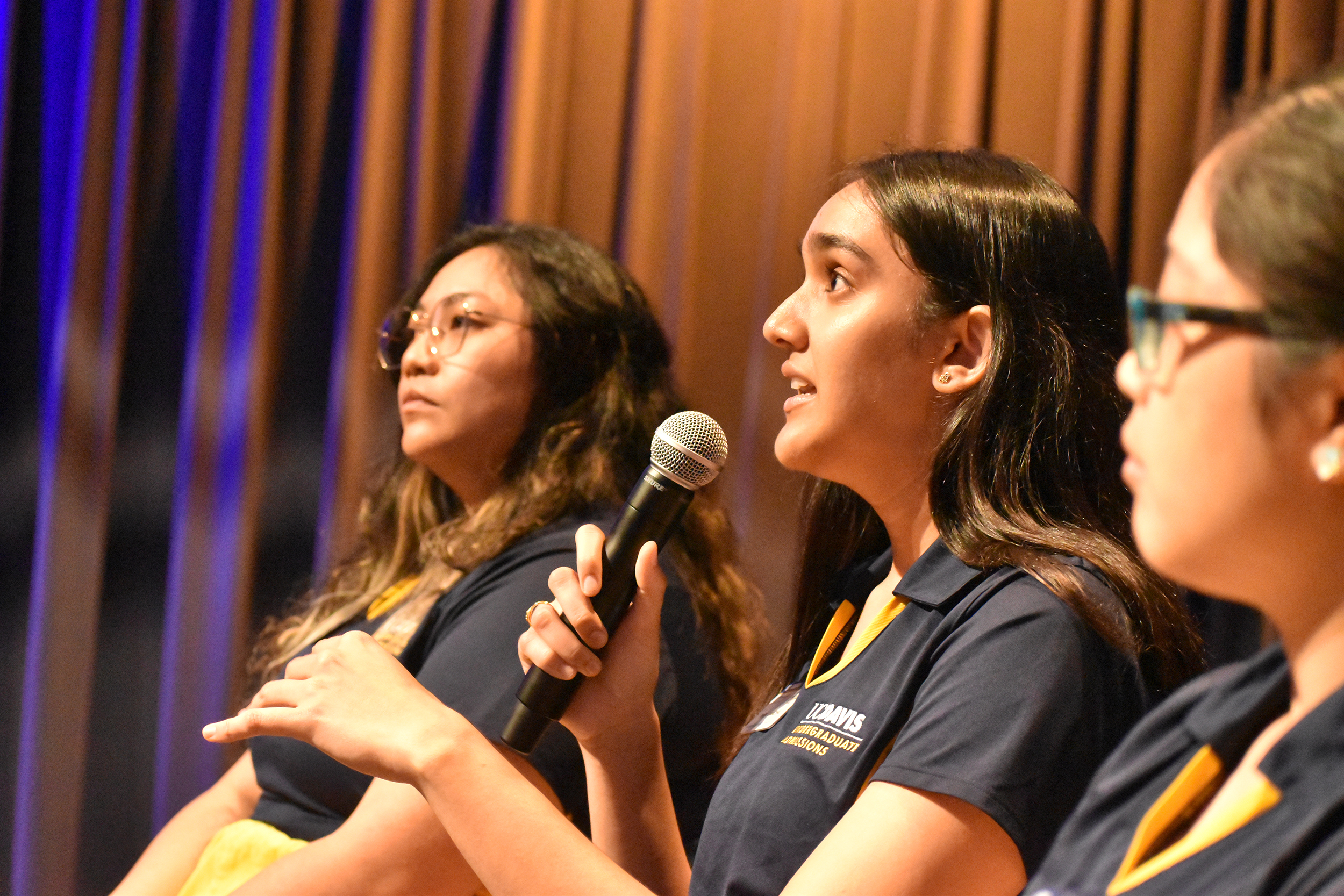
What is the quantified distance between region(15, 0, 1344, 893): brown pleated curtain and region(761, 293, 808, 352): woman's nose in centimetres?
98

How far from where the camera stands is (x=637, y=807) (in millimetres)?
1323

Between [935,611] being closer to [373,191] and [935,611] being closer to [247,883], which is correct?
[247,883]

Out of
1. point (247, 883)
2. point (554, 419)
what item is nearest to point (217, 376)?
point (554, 419)

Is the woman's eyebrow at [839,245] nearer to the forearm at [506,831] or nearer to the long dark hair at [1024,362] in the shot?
the long dark hair at [1024,362]

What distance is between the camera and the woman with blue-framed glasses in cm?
66

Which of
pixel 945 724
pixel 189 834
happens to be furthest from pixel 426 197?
pixel 945 724

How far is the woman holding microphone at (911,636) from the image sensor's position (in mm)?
993

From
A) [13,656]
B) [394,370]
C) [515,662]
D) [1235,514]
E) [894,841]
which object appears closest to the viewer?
[1235,514]

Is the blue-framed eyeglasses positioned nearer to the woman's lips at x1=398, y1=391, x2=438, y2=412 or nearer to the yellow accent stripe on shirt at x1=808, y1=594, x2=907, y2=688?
the yellow accent stripe on shirt at x1=808, y1=594, x2=907, y2=688

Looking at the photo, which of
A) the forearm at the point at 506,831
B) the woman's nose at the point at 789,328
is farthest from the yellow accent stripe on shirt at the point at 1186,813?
the woman's nose at the point at 789,328

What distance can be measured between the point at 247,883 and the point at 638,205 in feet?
4.40

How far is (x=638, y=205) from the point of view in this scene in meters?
2.30

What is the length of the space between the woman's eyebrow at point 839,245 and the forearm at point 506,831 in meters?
0.60

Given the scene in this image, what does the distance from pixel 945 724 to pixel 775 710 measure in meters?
0.30
